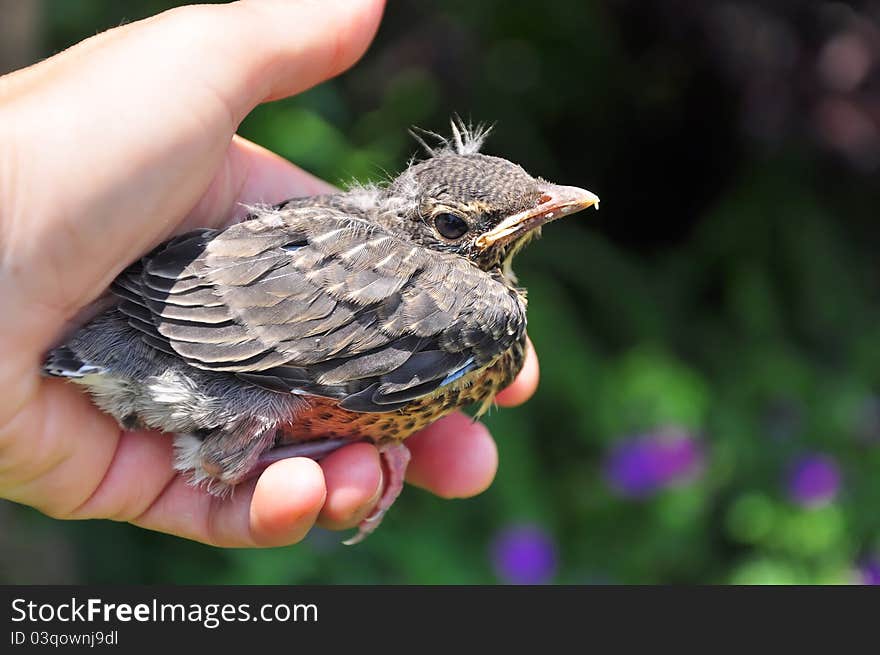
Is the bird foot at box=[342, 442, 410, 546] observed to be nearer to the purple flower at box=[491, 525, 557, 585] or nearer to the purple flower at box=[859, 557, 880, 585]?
the purple flower at box=[491, 525, 557, 585]

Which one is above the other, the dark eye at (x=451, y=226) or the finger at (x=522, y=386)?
the dark eye at (x=451, y=226)

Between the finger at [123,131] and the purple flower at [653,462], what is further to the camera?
the purple flower at [653,462]

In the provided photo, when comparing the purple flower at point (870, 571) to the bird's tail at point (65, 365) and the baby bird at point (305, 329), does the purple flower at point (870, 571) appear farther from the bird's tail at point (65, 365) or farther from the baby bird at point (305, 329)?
the bird's tail at point (65, 365)

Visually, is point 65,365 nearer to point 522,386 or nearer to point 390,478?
point 390,478

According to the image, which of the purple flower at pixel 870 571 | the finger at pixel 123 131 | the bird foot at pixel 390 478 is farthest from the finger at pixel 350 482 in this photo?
the purple flower at pixel 870 571

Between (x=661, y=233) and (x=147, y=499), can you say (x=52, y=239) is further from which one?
(x=661, y=233)

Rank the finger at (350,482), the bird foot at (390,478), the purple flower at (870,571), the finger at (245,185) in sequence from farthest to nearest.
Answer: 1. the purple flower at (870,571)
2. the finger at (245,185)
3. the bird foot at (390,478)
4. the finger at (350,482)

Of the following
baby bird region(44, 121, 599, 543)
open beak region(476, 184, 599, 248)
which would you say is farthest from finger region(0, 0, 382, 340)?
open beak region(476, 184, 599, 248)

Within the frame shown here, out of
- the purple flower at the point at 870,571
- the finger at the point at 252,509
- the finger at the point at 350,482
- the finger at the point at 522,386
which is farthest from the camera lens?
the purple flower at the point at 870,571
